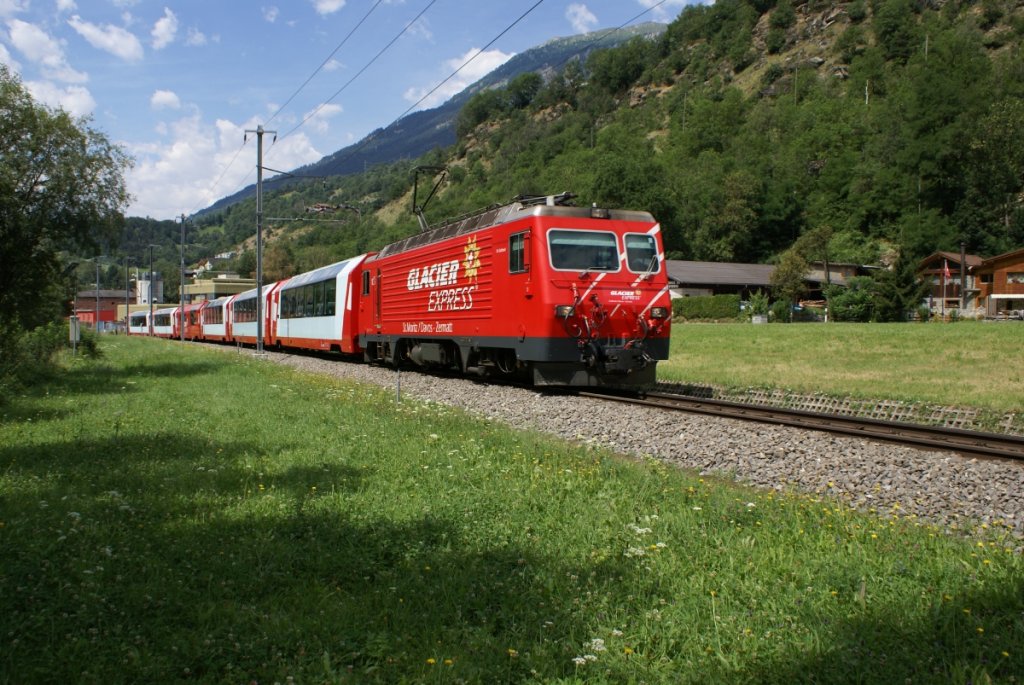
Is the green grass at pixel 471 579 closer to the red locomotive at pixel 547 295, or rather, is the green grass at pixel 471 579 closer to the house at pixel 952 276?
the red locomotive at pixel 547 295

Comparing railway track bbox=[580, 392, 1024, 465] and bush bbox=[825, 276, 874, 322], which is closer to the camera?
railway track bbox=[580, 392, 1024, 465]

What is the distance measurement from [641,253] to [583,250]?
1298 millimetres

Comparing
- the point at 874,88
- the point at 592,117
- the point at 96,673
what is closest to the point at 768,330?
the point at 96,673

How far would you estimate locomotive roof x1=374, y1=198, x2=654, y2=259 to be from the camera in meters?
15.2

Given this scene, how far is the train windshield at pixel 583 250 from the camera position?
14961 mm

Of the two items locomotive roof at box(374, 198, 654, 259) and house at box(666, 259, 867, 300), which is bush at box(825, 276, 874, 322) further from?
locomotive roof at box(374, 198, 654, 259)

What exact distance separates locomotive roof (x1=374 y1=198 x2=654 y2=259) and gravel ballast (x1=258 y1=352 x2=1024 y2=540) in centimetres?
350

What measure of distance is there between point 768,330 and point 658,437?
26.2m

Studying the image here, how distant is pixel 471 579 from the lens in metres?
4.86

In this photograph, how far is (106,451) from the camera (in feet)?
30.3

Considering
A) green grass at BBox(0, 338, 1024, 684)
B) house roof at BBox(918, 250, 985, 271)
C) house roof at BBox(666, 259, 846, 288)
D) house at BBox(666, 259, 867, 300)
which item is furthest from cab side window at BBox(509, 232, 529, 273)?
house roof at BBox(918, 250, 985, 271)

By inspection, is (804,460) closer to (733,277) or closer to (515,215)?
(515,215)

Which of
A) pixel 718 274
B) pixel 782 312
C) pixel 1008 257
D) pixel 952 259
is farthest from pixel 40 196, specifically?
pixel 952 259

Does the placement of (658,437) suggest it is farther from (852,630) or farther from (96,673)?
(96,673)
